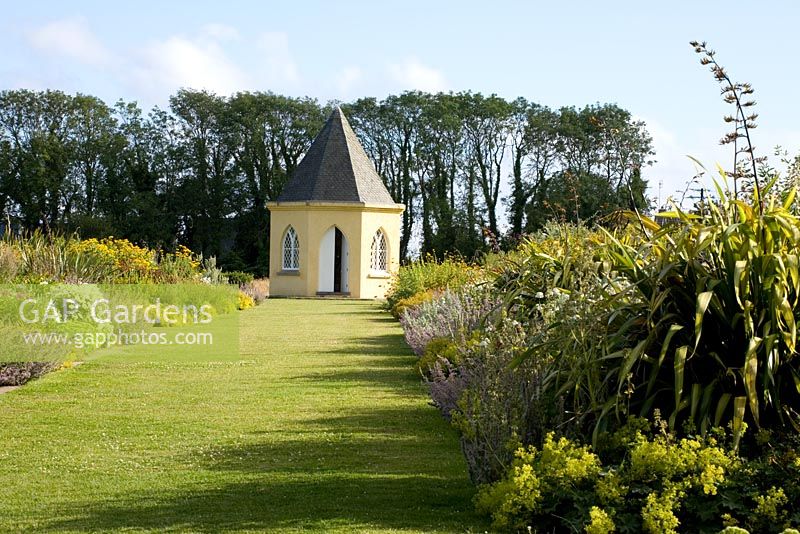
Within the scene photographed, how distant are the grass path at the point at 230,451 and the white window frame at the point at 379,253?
20513 mm

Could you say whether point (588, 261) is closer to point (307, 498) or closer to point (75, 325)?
point (307, 498)

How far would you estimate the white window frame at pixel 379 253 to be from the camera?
3378 cm

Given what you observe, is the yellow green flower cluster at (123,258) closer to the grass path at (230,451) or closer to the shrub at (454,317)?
the grass path at (230,451)

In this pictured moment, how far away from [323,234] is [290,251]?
1458 millimetres

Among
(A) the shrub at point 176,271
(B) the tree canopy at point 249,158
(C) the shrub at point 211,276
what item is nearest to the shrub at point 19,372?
(A) the shrub at point 176,271

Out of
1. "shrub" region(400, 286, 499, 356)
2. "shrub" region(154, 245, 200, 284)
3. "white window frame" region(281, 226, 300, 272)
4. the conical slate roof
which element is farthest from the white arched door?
"shrub" region(400, 286, 499, 356)

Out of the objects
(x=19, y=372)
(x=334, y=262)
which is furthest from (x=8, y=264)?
(x=334, y=262)

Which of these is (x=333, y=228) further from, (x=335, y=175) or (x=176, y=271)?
(x=176, y=271)

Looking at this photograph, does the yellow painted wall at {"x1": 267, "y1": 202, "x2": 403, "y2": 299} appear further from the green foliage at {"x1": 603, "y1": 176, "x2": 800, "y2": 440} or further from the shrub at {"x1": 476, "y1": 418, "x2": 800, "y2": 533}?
the shrub at {"x1": 476, "y1": 418, "x2": 800, "y2": 533}

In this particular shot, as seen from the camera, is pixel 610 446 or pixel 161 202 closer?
pixel 610 446

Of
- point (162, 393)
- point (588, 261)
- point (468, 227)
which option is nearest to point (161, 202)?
point (468, 227)

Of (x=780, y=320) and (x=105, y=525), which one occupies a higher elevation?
(x=780, y=320)

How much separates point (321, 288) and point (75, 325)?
21.1 metres

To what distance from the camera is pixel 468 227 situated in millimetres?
44750
